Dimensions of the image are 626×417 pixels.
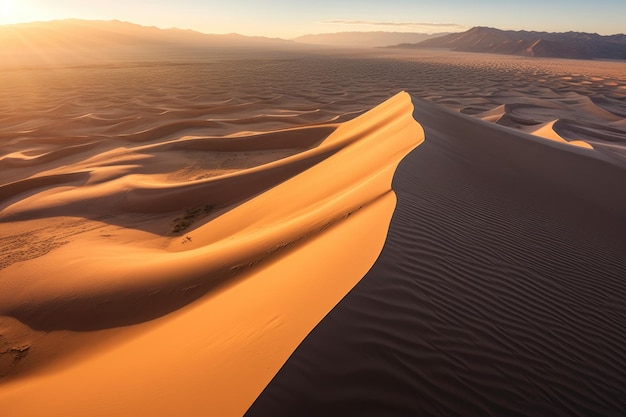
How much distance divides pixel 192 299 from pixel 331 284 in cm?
163

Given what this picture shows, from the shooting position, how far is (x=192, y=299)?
11.7 ft

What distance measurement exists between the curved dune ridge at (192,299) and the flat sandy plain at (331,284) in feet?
0.07

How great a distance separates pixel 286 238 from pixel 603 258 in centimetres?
345

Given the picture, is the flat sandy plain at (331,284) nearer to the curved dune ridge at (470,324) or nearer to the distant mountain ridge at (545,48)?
the curved dune ridge at (470,324)

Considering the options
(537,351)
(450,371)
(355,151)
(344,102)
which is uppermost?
(450,371)

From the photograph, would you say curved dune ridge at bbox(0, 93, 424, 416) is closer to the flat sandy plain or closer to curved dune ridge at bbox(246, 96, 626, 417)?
the flat sandy plain

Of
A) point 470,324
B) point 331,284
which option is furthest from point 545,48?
point 331,284

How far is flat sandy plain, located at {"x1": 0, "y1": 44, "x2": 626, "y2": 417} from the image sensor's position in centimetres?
198

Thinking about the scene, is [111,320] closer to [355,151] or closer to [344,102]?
[355,151]

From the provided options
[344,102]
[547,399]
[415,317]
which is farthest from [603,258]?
[344,102]

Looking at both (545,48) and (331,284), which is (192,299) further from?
(545,48)

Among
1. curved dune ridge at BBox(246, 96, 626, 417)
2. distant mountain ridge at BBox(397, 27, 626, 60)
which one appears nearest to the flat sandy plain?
curved dune ridge at BBox(246, 96, 626, 417)

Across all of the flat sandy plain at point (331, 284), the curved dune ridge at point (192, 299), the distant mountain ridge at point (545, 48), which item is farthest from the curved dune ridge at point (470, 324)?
the distant mountain ridge at point (545, 48)

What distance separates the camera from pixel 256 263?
3.74m
